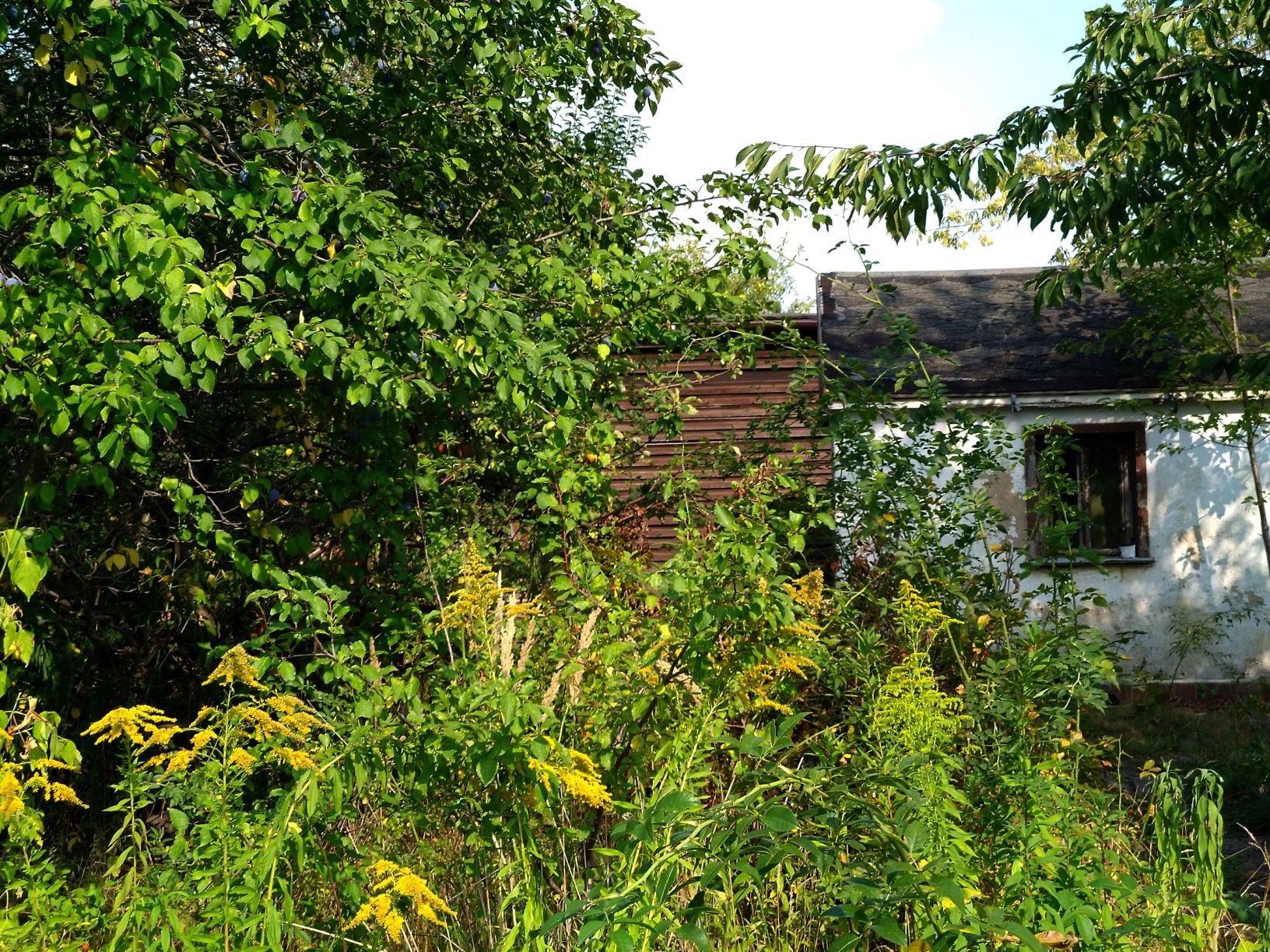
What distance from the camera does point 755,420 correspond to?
268 inches

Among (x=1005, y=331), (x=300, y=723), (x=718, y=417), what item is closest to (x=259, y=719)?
(x=300, y=723)

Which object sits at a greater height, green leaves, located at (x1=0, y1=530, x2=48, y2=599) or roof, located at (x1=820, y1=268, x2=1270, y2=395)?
roof, located at (x1=820, y1=268, x2=1270, y2=395)

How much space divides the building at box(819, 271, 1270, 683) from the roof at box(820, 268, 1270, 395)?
3 centimetres

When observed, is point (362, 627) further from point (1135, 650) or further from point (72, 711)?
point (1135, 650)

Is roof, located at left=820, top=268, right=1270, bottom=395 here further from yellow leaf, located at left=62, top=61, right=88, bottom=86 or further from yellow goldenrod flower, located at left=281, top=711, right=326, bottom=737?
yellow goldenrod flower, located at left=281, top=711, right=326, bottom=737

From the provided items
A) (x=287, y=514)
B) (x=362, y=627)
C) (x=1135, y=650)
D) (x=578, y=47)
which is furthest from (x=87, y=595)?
(x=1135, y=650)

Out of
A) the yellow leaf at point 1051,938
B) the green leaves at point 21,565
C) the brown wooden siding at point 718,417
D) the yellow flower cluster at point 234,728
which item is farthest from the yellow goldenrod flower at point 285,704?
the brown wooden siding at point 718,417

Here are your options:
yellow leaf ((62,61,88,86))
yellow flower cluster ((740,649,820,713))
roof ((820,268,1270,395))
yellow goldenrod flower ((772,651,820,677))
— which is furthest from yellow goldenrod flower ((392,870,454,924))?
roof ((820,268,1270,395))

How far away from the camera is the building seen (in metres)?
11.9

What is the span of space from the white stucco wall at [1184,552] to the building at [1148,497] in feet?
0.04

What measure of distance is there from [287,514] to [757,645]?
2871 millimetres

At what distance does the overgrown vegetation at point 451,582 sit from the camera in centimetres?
317

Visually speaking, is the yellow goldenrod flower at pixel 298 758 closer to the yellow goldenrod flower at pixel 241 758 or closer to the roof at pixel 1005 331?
the yellow goldenrod flower at pixel 241 758

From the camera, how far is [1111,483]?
12812mm
